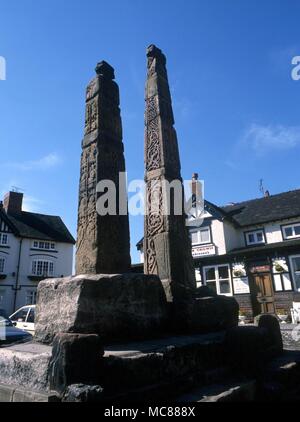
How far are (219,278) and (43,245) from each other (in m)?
16.8

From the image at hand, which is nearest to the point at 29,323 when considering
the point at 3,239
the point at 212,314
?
the point at 212,314

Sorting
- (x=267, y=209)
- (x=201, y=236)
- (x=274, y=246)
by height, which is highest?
(x=267, y=209)

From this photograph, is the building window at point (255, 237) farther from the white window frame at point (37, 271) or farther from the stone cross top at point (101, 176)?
the stone cross top at point (101, 176)

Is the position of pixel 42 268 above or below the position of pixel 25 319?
above

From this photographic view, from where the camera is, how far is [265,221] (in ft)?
71.3

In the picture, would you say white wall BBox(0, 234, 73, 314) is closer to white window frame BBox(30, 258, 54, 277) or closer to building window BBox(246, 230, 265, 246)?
white window frame BBox(30, 258, 54, 277)

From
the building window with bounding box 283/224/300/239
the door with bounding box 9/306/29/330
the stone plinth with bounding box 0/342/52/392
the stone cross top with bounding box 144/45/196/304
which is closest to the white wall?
the door with bounding box 9/306/29/330

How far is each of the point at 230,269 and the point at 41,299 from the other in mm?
19519

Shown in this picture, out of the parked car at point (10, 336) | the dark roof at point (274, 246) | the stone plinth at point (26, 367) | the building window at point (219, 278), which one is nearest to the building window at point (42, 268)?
the building window at point (219, 278)

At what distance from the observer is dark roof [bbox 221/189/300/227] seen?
70.5 feet

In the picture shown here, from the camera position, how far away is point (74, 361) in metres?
2.20

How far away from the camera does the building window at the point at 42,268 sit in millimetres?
27997

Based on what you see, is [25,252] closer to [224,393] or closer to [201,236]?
[201,236]
